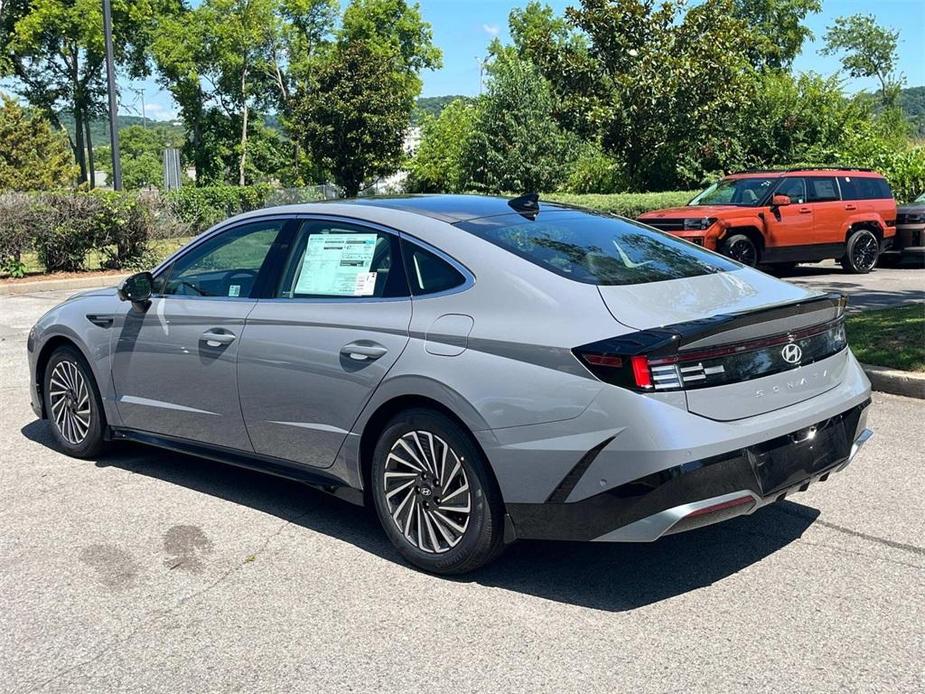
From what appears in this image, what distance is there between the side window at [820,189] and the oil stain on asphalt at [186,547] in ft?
43.6

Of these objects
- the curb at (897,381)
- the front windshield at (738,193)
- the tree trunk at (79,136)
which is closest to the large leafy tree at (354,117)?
the tree trunk at (79,136)

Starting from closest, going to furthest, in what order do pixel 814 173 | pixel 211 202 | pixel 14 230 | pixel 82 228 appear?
pixel 814 173 → pixel 14 230 → pixel 82 228 → pixel 211 202

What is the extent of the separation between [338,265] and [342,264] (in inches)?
1.0

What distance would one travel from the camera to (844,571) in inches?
162

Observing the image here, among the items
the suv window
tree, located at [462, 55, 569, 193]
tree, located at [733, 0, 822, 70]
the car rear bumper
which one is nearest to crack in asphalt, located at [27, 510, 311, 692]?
the car rear bumper

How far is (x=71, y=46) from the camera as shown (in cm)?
5325

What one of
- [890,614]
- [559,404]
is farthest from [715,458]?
[890,614]

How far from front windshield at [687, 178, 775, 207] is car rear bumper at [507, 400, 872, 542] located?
12.2 meters

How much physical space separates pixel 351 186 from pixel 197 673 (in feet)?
153

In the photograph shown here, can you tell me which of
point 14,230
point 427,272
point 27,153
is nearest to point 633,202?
point 14,230

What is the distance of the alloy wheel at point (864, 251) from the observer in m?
15.9

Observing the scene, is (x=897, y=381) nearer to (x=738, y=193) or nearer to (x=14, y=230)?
(x=738, y=193)

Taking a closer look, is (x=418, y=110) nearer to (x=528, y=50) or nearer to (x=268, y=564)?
(x=528, y=50)

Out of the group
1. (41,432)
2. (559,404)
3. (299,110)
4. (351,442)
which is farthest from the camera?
(299,110)
